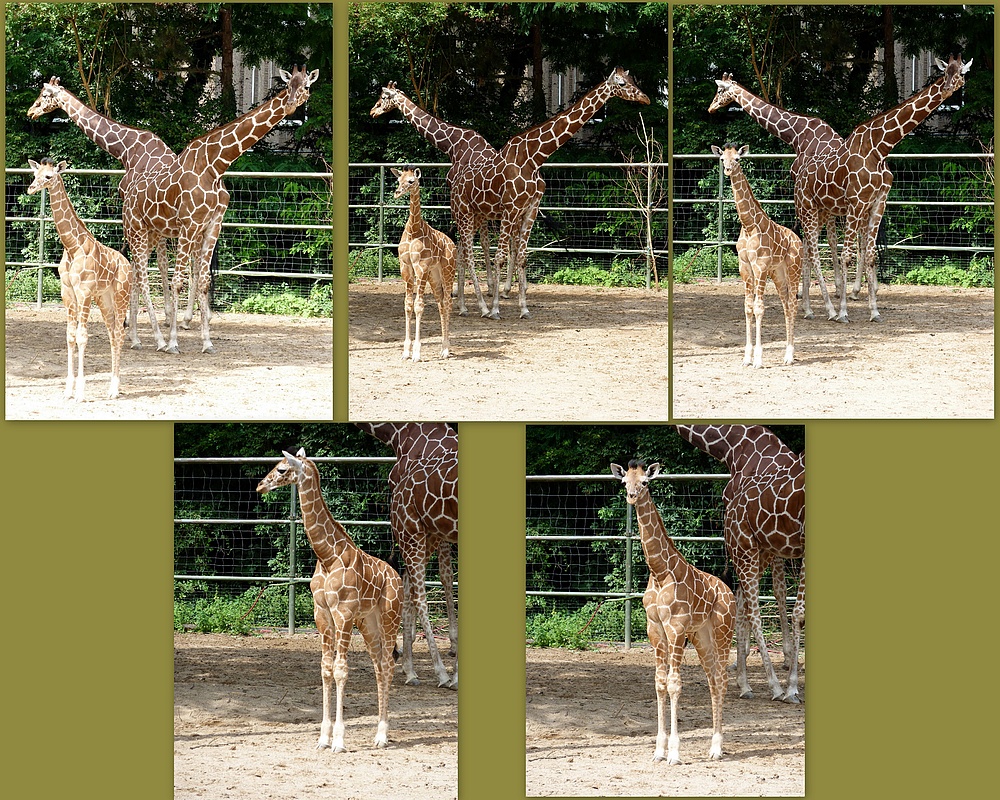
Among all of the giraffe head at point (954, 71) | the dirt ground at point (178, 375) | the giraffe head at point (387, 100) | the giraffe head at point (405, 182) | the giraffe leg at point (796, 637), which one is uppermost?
the giraffe head at point (954, 71)

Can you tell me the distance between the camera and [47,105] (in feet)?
29.3

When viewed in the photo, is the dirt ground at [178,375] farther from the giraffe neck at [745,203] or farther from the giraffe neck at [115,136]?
the giraffe neck at [745,203]

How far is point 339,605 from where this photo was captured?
8.37m

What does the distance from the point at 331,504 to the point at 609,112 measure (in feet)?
9.02

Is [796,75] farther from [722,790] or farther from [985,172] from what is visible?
[722,790]

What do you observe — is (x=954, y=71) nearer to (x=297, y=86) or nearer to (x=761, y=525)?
(x=761, y=525)

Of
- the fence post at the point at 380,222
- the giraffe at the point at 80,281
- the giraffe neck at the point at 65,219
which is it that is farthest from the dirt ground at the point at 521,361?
the giraffe neck at the point at 65,219

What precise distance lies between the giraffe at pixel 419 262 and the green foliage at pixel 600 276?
1.96ft

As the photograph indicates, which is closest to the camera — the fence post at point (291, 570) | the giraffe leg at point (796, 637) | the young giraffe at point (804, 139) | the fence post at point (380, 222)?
the giraffe leg at point (796, 637)

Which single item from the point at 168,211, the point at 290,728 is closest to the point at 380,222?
the point at 168,211

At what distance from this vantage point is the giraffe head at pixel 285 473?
8211 millimetres

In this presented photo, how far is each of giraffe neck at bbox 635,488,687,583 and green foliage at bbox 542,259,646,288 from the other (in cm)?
135

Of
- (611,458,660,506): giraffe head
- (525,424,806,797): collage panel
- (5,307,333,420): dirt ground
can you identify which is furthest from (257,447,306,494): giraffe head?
(611,458,660,506): giraffe head

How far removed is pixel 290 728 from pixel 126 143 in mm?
3466
